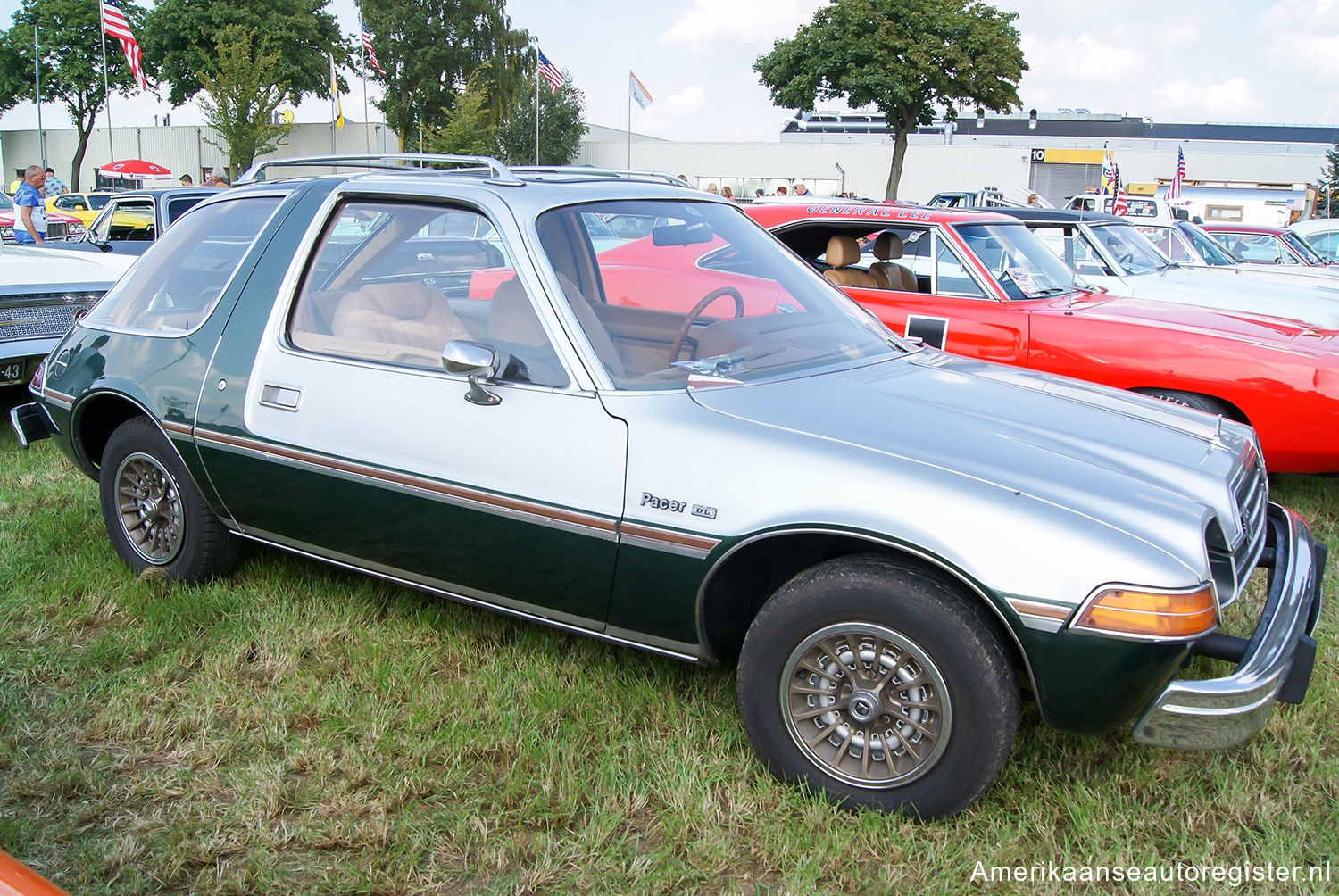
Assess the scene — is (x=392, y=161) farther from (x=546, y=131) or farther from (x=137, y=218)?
(x=546, y=131)

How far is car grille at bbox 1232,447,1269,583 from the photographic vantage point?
8.43 feet

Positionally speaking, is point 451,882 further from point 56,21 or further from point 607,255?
point 56,21

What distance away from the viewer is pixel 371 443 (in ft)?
10.1

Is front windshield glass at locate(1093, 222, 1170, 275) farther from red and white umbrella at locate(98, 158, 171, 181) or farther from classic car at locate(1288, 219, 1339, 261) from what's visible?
red and white umbrella at locate(98, 158, 171, 181)

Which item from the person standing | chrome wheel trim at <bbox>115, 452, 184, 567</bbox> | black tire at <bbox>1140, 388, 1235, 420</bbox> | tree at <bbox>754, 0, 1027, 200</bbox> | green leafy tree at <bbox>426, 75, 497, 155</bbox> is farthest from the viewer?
green leafy tree at <bbox>426, 75, 497, 155</bbox>

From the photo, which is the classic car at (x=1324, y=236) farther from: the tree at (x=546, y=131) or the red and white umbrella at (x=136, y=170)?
the tree at (x=546, y=131)

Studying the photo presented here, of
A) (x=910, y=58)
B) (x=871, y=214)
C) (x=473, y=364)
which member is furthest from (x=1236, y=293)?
(x=910, y=58)

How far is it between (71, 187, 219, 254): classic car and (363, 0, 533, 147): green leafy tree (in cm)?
3966

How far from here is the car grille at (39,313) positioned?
5.71 m

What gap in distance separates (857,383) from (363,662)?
6.17 feet

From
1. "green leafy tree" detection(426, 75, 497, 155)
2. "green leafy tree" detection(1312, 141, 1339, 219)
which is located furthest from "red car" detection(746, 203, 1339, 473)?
"green leafy tree" detection(1312, 141, 1339, 219)

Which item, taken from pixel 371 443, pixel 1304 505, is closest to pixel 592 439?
pixel 371 443

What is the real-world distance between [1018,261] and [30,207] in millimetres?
12497

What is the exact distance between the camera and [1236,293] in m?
8.16
